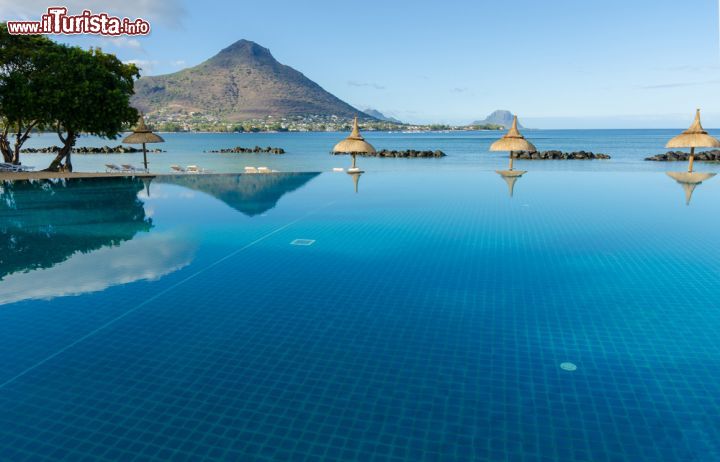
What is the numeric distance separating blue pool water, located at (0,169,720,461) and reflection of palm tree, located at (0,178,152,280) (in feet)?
0.48

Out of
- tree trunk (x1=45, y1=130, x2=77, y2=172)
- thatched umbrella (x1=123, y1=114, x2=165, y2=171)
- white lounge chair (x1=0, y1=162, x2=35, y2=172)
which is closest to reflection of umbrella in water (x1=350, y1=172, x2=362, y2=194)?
thatched umbrella (x1=123, y1=114, x2=165, y2=171)

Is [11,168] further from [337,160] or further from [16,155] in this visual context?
[337,160]

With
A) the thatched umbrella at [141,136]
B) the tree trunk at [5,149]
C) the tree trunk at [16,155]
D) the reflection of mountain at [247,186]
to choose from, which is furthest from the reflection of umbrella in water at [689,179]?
the tree trunk at [5,149]

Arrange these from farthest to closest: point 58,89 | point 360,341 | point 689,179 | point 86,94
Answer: point 689,179 < point 86,94 < point 58,89 < point 360,341

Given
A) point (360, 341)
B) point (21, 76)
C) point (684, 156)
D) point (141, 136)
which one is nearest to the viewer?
point (360, 341)

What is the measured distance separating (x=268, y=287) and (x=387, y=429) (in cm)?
420

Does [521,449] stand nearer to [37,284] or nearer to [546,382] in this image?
[546,382]

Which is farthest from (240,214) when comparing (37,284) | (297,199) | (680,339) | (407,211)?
(680,339)

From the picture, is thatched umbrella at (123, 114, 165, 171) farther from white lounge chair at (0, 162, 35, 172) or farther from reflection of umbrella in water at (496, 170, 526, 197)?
reflection of umbrella in water at (496, 170, 526, 197)

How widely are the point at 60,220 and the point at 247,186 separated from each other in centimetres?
884

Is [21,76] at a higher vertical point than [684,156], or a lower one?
higher

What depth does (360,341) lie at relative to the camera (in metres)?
5.87

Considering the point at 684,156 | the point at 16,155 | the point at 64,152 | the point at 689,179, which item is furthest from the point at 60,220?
the point at 684,156

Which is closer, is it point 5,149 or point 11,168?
point 11,168
